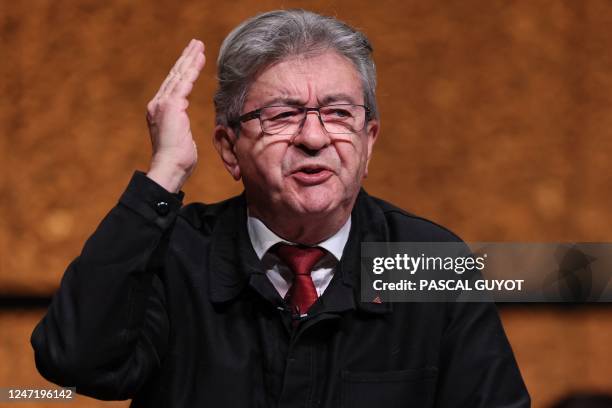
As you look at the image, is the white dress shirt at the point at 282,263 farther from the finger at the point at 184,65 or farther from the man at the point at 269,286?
the finger at the point at 184,65

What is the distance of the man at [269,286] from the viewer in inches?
54.4

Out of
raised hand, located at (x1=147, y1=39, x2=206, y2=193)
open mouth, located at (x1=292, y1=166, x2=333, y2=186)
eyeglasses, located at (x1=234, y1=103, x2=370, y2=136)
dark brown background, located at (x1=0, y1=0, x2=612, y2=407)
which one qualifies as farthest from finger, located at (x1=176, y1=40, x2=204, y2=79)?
dark brown background, located at (x1=0, y1=0, x2=612, y2=407)

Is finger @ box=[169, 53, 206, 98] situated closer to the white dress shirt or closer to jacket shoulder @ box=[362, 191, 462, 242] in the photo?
the white dress shirt

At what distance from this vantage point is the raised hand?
1.44 metres

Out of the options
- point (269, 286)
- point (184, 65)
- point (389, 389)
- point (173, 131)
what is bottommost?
point (389, 389)

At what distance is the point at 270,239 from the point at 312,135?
0.18m

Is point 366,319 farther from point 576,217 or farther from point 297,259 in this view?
point 576,217

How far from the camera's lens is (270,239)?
1.55 meters

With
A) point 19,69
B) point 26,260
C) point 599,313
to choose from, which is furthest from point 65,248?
point 599,313

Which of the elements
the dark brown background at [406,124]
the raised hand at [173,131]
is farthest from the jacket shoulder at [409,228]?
the dark brown background at [406,124]

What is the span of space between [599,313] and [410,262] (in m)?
1.10

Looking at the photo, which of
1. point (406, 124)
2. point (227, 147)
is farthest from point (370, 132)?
point (406, 124)

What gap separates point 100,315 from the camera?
136 cm

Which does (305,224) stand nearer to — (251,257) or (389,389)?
(251,257)
